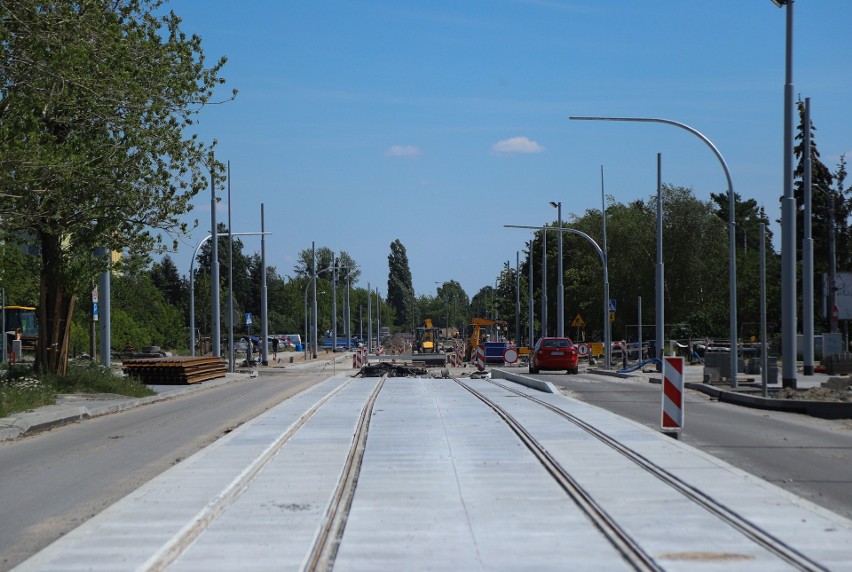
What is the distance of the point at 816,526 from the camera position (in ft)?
28.8

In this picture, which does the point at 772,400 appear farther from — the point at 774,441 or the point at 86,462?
the point at 86,462

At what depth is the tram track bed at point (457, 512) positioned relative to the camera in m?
7.71

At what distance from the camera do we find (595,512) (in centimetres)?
949

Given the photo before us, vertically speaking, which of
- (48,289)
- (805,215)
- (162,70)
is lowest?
(48,289)

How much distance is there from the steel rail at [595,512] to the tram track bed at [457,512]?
0.02m

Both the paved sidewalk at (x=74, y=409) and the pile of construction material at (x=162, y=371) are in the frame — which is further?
the pile of construction material at (x=162, y=371)

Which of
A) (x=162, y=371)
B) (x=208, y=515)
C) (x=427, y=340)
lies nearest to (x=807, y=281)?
(x=162, y=371)

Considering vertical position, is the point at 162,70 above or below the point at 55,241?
above

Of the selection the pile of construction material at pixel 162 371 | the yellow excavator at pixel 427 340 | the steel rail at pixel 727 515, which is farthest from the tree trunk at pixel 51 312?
the yellow excavator at pixel 427 340

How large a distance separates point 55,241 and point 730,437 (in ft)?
59.6

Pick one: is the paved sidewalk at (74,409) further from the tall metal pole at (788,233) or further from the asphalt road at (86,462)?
the tall metal pole at (788,233)

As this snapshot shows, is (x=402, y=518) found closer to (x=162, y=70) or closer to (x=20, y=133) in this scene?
(x=20, y=133)

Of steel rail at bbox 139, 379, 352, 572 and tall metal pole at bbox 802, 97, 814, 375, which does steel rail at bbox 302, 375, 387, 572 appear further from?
tall metal pole at bbox 802, 97, 814, 375

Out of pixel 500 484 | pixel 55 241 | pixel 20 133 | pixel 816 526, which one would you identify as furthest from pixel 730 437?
pixel 55 241
